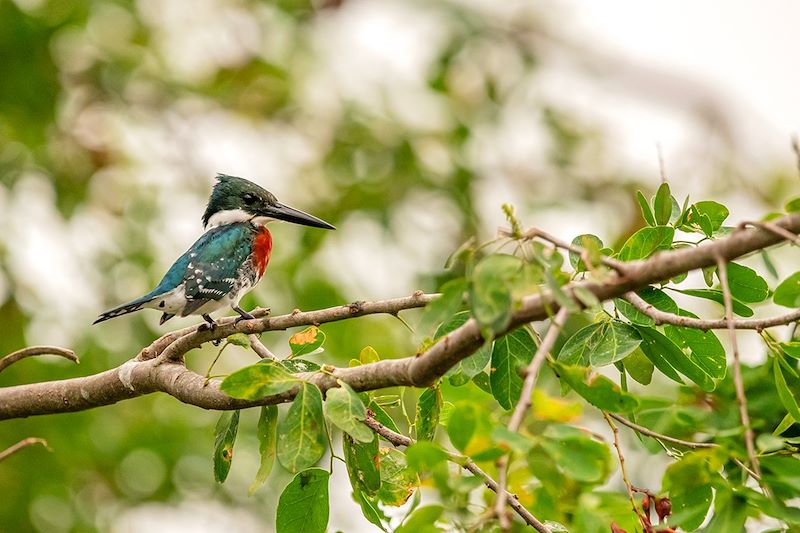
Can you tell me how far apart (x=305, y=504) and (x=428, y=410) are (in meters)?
0.36

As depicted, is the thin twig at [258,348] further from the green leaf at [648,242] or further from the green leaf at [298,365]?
the green leaf at [648,242]

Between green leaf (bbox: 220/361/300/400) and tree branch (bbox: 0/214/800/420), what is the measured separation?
74 millimetres

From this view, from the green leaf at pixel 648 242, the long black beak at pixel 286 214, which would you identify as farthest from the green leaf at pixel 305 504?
the long black beak at pixel 286 214

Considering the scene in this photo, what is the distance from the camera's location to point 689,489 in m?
1.85

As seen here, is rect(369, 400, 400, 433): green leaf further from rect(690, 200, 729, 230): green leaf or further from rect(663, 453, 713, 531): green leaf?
rect(690, 200, 729, 230): green leaf

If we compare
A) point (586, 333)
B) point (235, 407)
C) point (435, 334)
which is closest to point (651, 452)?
point (586, 333)

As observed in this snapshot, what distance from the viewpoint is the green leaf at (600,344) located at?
2258 millimetres

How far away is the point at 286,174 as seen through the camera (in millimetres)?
6285

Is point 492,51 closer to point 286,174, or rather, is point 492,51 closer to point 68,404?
point 286,174

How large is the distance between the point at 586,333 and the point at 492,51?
427 cm

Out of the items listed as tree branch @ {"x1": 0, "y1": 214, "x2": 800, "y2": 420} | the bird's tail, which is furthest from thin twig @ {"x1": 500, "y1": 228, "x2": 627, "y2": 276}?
the bird's tail

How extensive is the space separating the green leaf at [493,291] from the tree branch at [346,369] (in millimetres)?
50

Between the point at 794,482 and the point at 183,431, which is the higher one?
the point at 183,431

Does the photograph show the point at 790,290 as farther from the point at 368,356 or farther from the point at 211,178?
the point at 211,178
